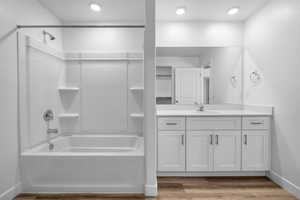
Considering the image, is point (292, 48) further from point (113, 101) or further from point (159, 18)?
point (113, 101)

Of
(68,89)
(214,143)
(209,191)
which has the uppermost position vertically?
(68,89)

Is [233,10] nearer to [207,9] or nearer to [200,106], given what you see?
[207,9]

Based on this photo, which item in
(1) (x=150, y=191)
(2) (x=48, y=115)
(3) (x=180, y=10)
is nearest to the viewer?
(1) (x=150, y=191)

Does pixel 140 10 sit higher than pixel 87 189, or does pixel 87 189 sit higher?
pixel 140 10

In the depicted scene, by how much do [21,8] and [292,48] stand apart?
10.3 ft

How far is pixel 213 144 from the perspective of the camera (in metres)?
2.96

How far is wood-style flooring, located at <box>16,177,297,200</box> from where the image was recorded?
2.44 meters

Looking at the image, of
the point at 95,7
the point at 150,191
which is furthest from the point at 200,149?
the point at 95,7

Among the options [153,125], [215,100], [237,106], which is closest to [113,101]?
[153,125]

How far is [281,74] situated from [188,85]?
1281 millimetres

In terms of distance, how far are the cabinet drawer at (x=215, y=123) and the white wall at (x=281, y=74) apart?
500 millimetres

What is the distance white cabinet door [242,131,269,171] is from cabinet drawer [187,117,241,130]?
18 cm

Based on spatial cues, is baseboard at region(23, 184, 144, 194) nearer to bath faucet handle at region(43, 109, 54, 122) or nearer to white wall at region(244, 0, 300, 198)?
bath faucet handle at region(43, 109, 54, 122)

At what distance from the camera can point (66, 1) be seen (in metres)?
3.01
